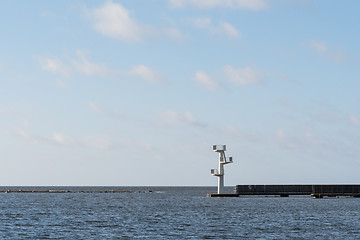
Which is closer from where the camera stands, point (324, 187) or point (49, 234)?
point (49, 234)

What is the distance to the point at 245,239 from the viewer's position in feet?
153

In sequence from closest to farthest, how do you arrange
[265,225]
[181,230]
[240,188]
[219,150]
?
[181,230] → [265,225] → [219,150] → [240,188]

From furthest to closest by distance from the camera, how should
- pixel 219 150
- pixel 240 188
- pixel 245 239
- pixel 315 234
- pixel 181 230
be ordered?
1. pixel 240 188
2. pixel 219 150
3. pixel 181 230
4. pixel 315 234
5. pixel 245 239

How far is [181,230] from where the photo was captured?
177ft

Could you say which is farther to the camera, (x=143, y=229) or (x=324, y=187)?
(x=324, y=187)

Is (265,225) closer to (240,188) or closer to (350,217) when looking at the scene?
(350,217)

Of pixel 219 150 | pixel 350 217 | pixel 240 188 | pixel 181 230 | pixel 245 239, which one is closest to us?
pixel 245 239

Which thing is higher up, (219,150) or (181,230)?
(219,150)

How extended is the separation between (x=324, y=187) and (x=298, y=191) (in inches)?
233

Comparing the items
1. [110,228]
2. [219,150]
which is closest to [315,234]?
[110,228]

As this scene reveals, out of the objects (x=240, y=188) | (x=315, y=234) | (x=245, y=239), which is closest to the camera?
(x=245, y=239)

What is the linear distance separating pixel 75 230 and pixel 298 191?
253 feet

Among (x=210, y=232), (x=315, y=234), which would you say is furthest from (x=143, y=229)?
(x=315, y=234)

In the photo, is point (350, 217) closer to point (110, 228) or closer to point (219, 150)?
point (110, 228)
